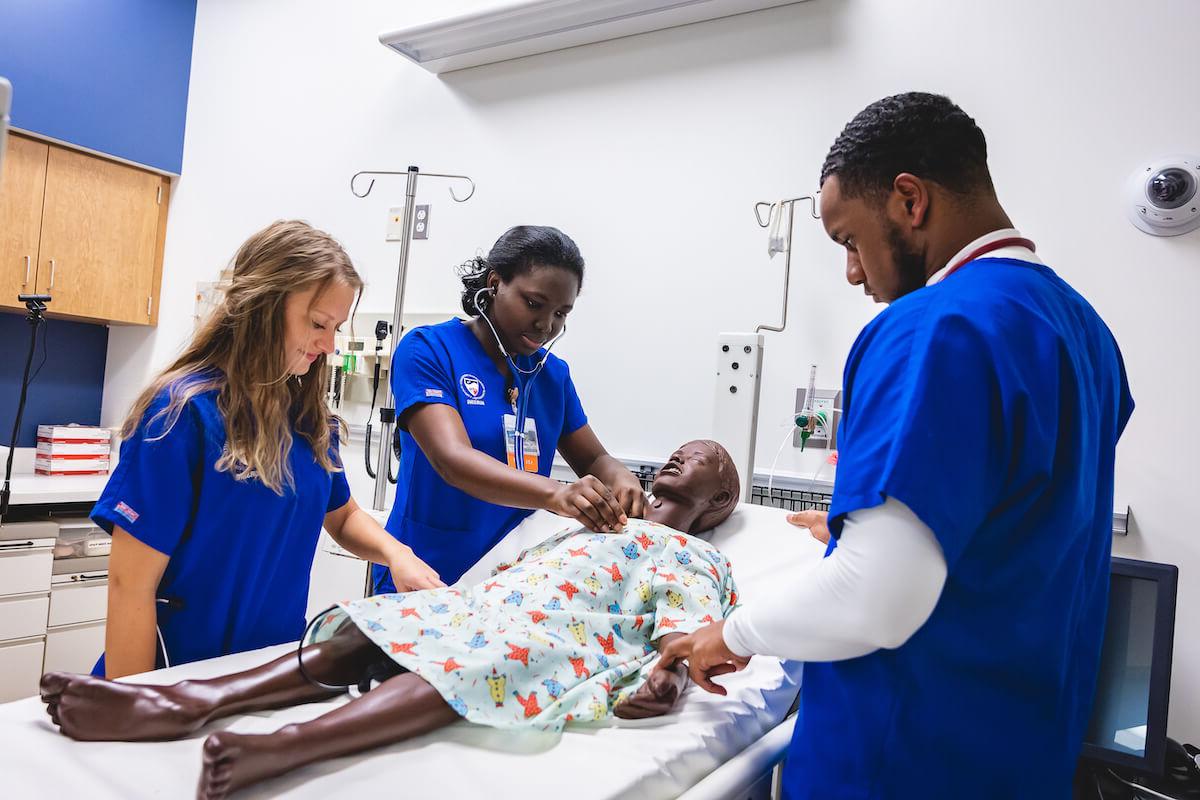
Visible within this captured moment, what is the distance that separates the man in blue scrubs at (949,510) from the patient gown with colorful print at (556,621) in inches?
13.7

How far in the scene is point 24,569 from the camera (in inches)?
118

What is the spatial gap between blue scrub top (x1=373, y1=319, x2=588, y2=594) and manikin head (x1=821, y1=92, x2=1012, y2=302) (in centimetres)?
104

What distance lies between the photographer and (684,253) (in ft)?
9.42

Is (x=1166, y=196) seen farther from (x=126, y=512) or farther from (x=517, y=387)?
(x=126, y=512)

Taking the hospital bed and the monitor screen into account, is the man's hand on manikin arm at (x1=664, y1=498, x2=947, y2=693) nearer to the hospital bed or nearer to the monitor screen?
the hospital bed

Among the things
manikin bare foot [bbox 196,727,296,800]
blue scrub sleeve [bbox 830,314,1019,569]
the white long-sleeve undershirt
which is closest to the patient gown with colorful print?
manikin bare foot [bbox 196,727,296,800]

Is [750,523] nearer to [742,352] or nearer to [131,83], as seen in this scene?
[742,352]

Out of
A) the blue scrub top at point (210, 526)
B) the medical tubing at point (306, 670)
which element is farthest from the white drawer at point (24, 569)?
the medical tubing at point (306, 670)

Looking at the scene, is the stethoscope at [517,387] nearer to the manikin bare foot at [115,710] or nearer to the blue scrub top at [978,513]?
the manikin bare foot at [115,710]

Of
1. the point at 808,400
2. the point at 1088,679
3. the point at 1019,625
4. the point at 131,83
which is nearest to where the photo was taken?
the point at 1019,625

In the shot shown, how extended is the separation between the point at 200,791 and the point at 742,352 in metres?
1.75

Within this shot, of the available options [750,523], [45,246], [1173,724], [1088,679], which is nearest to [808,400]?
[750,523]

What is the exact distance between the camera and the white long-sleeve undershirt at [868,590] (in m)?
0.78

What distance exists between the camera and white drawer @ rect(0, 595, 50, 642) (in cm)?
293
